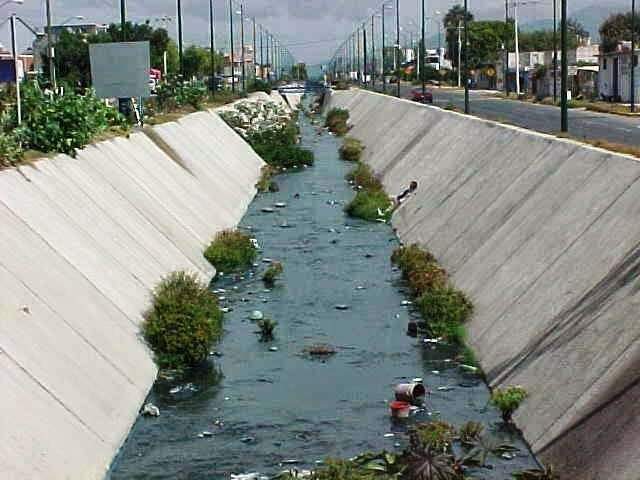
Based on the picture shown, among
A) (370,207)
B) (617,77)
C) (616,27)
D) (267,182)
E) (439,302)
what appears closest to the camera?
(439,302)

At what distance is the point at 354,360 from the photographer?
21.7 metres

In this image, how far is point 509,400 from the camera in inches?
664

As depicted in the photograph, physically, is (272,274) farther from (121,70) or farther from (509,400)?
(121,70)

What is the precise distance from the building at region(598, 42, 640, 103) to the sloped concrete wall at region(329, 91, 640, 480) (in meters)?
48.5

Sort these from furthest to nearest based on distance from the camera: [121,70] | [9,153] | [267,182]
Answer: [267,182]
[121,70]
[9,153]

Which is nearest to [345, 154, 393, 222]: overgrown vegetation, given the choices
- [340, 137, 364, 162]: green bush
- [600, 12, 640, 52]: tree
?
[340, 137, 364, 162]: green bush

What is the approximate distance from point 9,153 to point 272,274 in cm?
812

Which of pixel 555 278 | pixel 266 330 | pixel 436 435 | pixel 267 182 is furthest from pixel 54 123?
pixel 267 182

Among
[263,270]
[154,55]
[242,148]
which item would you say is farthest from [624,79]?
[263,270]

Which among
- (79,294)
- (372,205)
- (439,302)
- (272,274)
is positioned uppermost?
(79,294)

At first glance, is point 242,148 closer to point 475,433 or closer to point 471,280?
point 471,280

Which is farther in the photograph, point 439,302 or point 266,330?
point 266,330

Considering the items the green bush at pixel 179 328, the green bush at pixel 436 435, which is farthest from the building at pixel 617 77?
the green bush at pixel 436 435

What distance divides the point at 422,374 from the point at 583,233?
3.56 m
